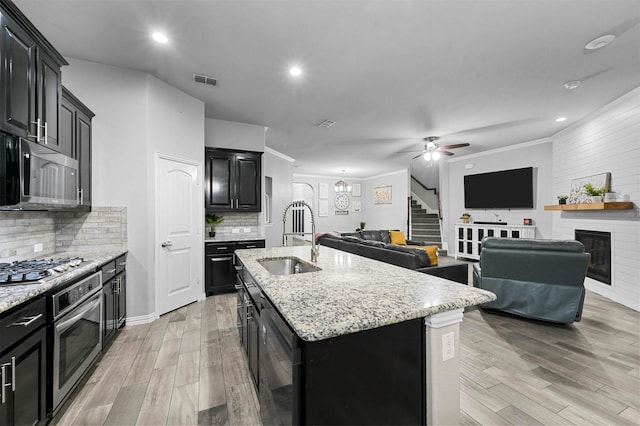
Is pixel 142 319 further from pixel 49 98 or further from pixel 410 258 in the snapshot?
pixel 410 258

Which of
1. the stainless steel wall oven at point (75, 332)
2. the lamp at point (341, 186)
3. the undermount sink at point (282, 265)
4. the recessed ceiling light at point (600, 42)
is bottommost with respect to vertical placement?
the stainless steel wall oven at point (75, 332)

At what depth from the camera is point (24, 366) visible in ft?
4.66

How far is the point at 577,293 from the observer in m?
2.99

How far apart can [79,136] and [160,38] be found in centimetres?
127

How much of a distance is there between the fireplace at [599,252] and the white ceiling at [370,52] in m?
2.01

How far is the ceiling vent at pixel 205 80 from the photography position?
3.28 meters

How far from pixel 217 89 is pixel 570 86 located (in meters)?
4.56

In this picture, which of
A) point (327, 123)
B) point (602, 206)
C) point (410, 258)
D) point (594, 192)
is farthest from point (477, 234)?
point (327, 123)

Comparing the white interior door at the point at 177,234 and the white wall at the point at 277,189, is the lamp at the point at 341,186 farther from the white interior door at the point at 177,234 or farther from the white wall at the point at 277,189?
the white interior door at the point at 177,234

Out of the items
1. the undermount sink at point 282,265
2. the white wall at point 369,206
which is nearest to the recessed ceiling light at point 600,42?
the undermount sink at point 282,265

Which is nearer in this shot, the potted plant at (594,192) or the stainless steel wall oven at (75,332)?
the stainless steel wall oven at (75,332)

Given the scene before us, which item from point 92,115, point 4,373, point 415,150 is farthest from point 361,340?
point 415,150

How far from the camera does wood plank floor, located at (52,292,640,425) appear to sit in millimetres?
1791

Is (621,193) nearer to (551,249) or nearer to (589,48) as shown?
(551,249)
